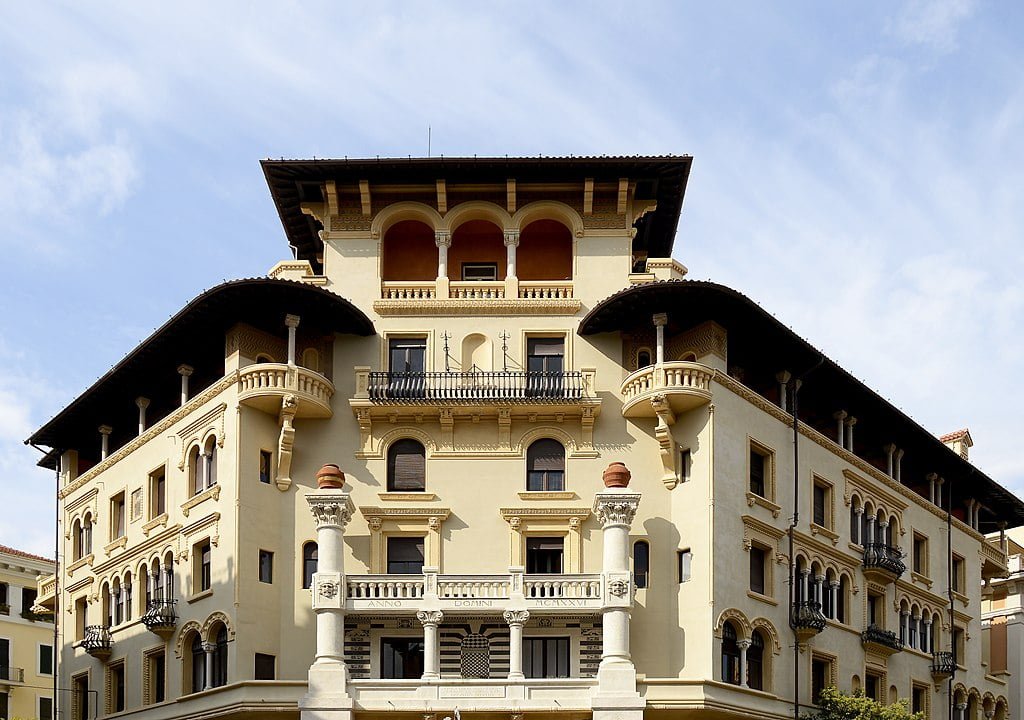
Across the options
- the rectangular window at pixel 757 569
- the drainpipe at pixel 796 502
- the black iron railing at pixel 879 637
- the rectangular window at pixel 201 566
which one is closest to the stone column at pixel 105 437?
the rectangular window at pixel 201 566

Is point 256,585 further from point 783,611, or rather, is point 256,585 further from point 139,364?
point 783,611

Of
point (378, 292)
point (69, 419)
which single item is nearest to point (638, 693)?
point (378, 292)

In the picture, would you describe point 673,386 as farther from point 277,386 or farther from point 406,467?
point 277,386

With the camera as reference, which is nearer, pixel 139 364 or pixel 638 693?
pixel 638 693

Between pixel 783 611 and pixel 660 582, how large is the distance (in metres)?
5.10

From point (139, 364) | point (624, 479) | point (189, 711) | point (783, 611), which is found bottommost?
point (189, 711)

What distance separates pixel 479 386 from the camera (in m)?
50.8

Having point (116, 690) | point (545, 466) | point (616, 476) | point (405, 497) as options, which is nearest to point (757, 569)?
point (616, 476)

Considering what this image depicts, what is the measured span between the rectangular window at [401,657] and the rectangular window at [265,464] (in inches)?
262

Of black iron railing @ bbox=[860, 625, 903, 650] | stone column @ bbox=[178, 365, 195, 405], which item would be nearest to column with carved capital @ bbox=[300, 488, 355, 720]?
stone column @ bbox=[178, 365, 195, 405]

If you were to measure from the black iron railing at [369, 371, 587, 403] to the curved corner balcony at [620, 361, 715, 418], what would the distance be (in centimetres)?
216

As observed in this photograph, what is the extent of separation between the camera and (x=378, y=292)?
173 ft

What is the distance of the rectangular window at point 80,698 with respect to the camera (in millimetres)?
57062

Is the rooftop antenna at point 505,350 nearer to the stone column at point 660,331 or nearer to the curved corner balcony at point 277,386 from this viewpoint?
the stone column at point 660,331
